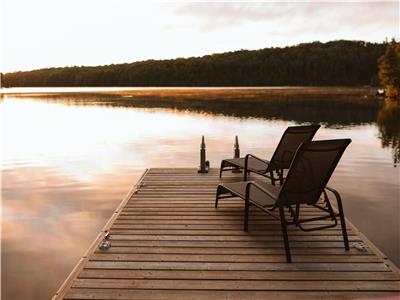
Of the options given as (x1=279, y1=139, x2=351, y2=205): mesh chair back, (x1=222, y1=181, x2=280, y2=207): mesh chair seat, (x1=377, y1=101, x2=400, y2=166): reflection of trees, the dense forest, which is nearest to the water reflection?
(x1=377, y1=101, x2=400, y2=166): reflection of trees

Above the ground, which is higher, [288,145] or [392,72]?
[392,72]

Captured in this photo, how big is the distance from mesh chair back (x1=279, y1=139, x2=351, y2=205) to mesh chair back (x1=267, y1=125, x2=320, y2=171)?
8.15 feet

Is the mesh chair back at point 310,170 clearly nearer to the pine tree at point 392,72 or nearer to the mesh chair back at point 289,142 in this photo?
the mesh chair back at point 289,142

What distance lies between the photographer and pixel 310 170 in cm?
502

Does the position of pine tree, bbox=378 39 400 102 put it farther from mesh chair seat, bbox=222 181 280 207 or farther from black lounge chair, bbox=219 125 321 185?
mesh chair seat, bbox=222 181 280 207

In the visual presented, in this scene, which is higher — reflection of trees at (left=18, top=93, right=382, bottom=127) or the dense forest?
the dense forest

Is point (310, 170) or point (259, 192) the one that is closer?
point (310, 170)

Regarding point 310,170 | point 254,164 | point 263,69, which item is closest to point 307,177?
point 310,170

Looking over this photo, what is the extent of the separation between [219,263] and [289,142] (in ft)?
12.6

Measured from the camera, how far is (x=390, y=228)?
828cm

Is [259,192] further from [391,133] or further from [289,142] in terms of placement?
[391,133]

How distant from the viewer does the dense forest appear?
128 metres

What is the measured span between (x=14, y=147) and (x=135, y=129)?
9446 millimetres

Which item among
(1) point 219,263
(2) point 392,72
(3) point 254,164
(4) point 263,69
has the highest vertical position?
(4) point 263,69
